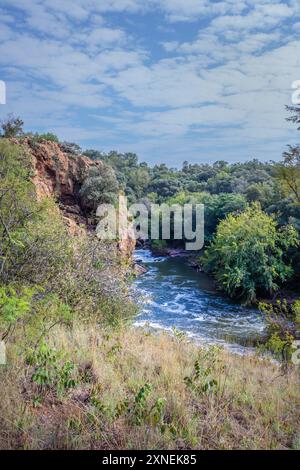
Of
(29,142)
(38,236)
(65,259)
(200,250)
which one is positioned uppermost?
(29,142)

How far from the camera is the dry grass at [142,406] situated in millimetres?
2951

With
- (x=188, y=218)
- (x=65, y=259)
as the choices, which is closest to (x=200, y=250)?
(x=188, y=218)

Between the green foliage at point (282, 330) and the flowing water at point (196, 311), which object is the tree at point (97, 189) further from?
the green foliage at point (282, 330)

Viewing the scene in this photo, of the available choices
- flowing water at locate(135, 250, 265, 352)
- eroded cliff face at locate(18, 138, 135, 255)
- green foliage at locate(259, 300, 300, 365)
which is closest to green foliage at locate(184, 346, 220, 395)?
green foliage at locate(259, 300, 300, 365)

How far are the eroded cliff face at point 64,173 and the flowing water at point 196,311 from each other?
11.5ft

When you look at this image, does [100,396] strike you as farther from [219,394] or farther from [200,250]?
[200,250]

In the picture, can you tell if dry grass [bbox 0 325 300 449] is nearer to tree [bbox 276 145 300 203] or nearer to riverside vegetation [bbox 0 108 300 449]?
riverside vegetation [bbox 0 108 300 449]

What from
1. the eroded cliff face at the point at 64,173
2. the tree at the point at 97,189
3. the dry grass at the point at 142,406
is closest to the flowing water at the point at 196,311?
the eroded cliff face at the point at 64,173

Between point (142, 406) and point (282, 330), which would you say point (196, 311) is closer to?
point (282, 330)

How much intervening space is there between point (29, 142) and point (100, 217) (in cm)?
698

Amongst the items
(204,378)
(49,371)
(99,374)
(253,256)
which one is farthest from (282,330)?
(253,256)

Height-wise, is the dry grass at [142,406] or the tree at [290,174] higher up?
the tree at [290,174]

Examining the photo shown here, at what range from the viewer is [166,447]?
9.51 feet

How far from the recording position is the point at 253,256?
65.9 ft
